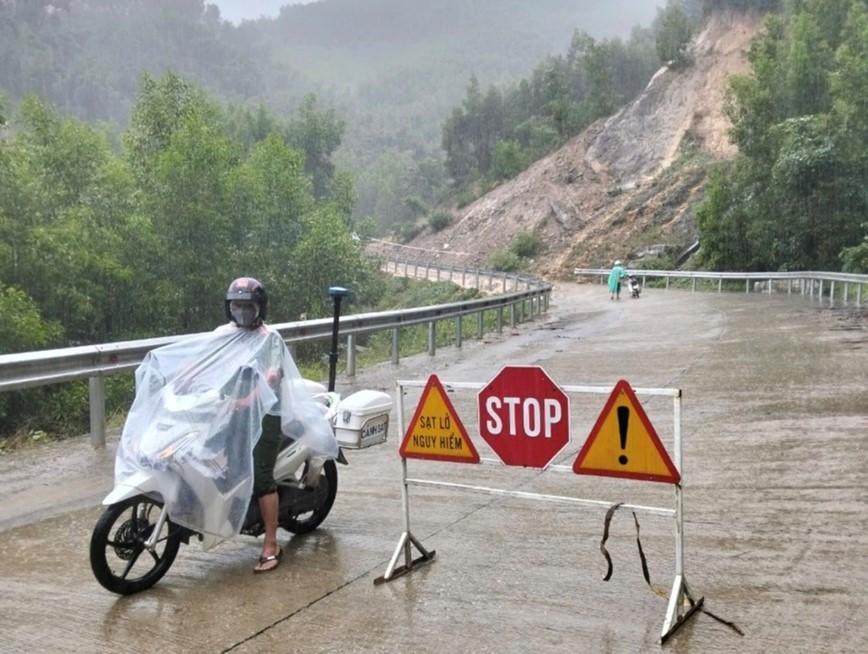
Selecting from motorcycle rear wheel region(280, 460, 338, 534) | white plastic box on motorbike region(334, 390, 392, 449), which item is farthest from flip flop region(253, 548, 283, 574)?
white plastic box on motorbike region(334, 390, 392, 449)

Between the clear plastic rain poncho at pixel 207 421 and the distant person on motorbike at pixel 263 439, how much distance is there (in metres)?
0.03

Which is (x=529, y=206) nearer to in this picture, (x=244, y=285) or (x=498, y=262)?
(x=498, y=262)

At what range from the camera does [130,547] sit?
4.99 meters

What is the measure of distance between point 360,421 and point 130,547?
1.56 metres

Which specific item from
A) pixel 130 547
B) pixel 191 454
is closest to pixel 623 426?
pixel 191 454

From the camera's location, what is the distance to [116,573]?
5.10 metres

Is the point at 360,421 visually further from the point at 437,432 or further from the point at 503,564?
the point at 503,564

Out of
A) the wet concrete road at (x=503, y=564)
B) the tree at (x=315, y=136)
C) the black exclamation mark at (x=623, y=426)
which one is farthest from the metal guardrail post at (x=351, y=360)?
the tree at (x=315, y=136)

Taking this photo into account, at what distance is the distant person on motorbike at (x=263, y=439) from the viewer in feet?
17.2

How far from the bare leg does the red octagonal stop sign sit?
1.26 m

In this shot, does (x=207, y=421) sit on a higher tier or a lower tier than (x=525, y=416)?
lower

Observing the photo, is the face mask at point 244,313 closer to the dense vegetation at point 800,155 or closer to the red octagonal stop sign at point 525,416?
the red octagonal stop sign at point 525,416

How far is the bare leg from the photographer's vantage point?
5.29 metres

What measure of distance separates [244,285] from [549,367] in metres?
9.26
